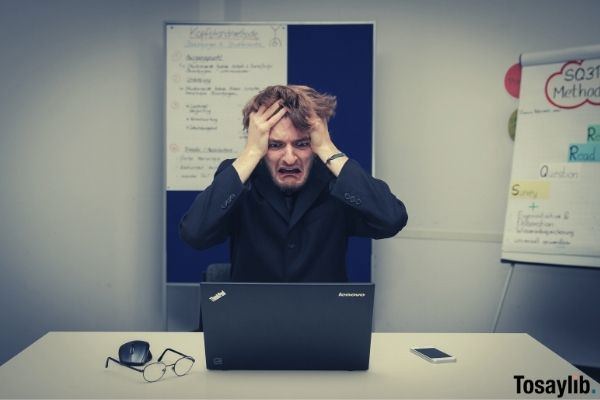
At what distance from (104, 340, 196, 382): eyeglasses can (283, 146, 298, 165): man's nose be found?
778 mm

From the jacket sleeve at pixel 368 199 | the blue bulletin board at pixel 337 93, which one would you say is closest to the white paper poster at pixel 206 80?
the blue bulletin board at pixel 337 93

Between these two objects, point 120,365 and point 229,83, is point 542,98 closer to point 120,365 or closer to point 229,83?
point 229,83

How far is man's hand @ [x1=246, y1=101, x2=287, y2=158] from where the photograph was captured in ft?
6.03

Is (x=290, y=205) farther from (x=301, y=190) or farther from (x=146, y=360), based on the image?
(x=146, y=360)

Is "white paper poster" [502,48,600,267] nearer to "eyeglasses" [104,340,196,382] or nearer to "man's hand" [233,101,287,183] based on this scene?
"man's hand" [233,101,287,183]

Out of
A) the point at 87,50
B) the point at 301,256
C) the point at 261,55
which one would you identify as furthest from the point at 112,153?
the point at 301,256

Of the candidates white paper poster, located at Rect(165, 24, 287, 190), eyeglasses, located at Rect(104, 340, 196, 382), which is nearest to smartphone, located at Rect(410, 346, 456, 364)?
eyeglasses, located at Rect(104, 340, 196, 382)

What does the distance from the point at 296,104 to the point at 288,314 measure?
0.91m

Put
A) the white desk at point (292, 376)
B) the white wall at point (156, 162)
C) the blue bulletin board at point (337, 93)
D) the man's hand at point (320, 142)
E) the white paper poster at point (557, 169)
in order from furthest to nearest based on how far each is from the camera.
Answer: the white wall at point (156, 162) < the blue bulletin board at point (337, 93) < the white paper poster at point (557, 169) < the man's hand at point (320, 142) < the white desk at point (292, 376)

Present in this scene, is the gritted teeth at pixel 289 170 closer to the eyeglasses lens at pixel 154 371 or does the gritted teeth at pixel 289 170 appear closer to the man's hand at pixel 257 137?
the man's hand at pixel 257 137

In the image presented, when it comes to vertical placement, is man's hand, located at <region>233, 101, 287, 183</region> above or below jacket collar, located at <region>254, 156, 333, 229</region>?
above

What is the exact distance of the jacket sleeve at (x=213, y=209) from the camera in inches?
68.8

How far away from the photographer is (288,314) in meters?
1.21

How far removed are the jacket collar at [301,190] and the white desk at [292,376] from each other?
1.83 feet
